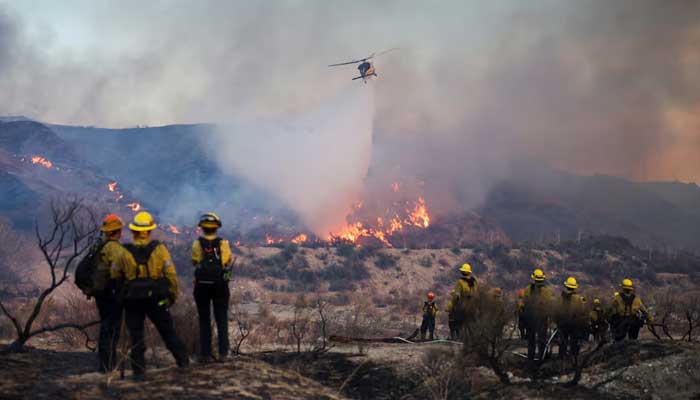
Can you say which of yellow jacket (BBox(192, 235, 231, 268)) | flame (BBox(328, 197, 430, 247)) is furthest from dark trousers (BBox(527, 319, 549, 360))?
flame (BBox(328, 197, 430, 247))

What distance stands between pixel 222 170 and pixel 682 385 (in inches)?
3244

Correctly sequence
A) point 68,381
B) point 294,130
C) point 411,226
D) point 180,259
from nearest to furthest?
point 68,381, point 180,259, point 411,226, point 294,130

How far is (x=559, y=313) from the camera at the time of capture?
430 inches

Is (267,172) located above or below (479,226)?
above

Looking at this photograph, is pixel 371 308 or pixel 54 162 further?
pixel 54 162

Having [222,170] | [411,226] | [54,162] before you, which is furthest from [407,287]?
[54,162]

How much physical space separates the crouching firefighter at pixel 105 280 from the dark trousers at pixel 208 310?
3.27 ft

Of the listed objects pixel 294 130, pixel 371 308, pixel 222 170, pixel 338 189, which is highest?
pixel 294 130

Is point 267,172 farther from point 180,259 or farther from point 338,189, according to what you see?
point 180,259

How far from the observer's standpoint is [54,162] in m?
76.8

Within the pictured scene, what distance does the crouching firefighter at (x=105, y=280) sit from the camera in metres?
6.55

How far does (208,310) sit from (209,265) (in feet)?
2.24

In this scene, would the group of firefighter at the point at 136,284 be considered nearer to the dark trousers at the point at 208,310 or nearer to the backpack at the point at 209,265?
the backpack at the point at 209,265

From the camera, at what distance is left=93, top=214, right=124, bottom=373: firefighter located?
6.54m
